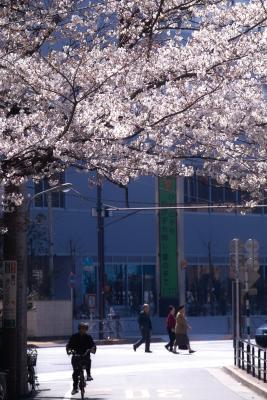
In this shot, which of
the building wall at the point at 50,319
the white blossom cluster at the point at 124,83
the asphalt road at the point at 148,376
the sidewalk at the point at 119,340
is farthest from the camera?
the building wall at the point at 50,319

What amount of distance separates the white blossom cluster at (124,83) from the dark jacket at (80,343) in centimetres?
844

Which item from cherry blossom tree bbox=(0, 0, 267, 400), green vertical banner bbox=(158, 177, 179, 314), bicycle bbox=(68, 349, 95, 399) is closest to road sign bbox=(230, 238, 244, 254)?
bicycle bbox=(68, 349, 95, 399)

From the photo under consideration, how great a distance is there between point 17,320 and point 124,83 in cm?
912

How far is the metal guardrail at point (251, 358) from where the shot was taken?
23225mm

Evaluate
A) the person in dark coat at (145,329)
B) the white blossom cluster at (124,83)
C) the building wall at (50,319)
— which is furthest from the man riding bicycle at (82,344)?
the building wall at (50,319)

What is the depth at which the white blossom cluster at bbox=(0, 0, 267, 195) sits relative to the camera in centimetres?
1325

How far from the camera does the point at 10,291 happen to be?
2125 centimetres

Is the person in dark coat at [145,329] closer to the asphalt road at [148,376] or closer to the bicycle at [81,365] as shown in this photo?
the asphalt road at [148,376]

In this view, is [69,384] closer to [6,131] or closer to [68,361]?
[68,361]

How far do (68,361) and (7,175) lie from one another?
2224 cm

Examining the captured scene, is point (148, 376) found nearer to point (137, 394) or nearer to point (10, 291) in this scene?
point (137, 394)

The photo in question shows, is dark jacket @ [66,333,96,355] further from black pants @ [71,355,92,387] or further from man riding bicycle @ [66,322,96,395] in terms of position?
black pants @ [71,355,92,387]

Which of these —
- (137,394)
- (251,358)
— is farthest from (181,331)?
(137,394)

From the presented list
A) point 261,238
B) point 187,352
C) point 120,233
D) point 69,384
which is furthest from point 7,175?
point 261,238
